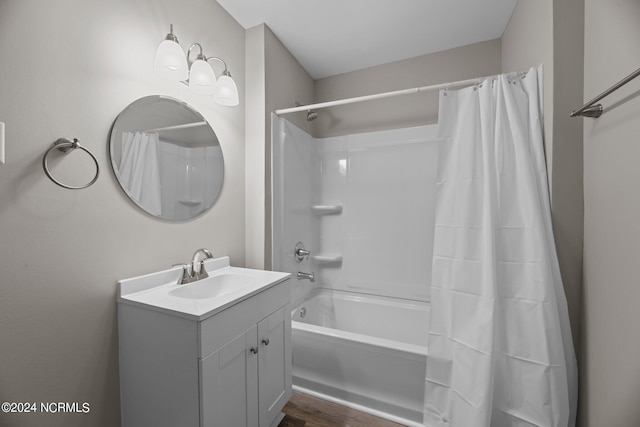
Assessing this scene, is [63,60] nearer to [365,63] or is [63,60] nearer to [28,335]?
[28,335]

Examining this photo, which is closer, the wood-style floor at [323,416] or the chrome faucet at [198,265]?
the chrome faucet at [198,265]

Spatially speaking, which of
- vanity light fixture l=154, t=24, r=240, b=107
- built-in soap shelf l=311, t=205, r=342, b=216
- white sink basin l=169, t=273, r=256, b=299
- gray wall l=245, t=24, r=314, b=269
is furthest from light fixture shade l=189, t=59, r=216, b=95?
built-in soap shelf l=311, t=205, r=342, b=216

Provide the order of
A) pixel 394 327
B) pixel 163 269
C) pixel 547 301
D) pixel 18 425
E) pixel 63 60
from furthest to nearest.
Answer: pixel 394 327 < pixel 163 269 < pixel 547 301 < pixel 63 60 < pixel 18 425

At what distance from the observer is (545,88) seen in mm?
1187

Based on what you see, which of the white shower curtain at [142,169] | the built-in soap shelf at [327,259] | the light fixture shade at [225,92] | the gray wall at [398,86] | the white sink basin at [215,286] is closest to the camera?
the white shower curtain at [142,169]

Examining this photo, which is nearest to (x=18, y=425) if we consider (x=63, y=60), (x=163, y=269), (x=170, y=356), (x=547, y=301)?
(x=170, y=356)

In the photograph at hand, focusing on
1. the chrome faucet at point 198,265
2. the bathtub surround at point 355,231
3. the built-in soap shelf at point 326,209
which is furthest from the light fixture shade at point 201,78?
the built-in soap shelf at point 326,209

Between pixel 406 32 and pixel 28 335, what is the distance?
2.52 meters

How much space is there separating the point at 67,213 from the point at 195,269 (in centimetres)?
54

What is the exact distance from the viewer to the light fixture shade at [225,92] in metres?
1.37

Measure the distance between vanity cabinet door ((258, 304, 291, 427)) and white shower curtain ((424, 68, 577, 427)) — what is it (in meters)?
0.73

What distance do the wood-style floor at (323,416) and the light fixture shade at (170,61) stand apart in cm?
183

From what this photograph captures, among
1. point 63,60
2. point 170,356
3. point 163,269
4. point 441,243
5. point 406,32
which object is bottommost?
point 170,356

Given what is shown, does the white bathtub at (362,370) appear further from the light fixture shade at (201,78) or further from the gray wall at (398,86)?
the gray wall at (398,86)
